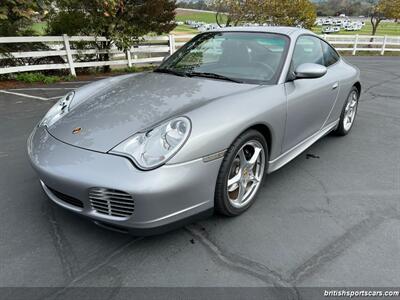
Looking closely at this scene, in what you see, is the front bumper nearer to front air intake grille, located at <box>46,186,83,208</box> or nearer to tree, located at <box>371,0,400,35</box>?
front air intake grille, located at <box>46,186,83,208</box>

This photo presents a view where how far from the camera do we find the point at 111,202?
6.59ft

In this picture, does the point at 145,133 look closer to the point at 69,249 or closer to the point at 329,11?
the point at 69,249

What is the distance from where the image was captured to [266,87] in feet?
9.02

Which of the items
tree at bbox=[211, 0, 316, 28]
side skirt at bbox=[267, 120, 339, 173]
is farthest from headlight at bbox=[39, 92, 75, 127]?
tree at bbox=[211, 0, 316, 28]

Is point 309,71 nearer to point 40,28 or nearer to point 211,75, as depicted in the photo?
point 211,75

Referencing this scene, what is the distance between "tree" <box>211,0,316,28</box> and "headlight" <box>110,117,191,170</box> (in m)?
17.0

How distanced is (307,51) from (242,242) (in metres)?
2.25

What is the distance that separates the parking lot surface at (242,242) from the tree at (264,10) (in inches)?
638

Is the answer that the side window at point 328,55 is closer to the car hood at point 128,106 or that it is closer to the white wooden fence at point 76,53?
the car hood at point 128,106

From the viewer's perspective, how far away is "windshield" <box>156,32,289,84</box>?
297cm

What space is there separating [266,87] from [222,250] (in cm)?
139

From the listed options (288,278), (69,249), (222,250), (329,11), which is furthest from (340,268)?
(329,11)

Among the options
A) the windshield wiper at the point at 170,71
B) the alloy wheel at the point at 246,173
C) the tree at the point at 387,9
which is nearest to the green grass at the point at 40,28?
the windshield wiper at the point at 170,71

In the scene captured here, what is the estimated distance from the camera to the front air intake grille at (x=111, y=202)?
1.96 metres
